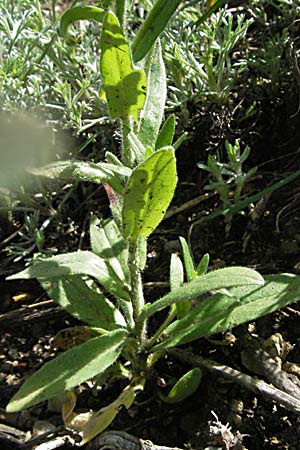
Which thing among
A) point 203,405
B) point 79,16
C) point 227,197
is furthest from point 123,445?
point 79,16

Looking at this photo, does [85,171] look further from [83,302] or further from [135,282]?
[83,302]

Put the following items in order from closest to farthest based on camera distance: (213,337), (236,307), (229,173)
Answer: (236,307), (213,337), (229,173)

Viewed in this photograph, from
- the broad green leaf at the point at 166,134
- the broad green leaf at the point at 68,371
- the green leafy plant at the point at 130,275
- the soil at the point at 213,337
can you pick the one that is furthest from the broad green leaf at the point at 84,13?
the soil at the point at 213,337

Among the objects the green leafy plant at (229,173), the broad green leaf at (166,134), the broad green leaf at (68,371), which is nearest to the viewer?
the broad green leaf at (68,371)

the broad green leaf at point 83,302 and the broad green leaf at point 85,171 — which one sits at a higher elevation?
the broad green leaf at point 85,171

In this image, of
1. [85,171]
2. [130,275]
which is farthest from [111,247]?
[85,171]

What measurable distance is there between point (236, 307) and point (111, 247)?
1.30 ft

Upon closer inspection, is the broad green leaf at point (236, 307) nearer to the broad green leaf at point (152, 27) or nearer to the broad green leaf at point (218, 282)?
the broad green leaf at point (218, 282)

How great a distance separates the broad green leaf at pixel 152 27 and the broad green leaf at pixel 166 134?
0.54ft

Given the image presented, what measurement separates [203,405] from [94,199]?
94 cm

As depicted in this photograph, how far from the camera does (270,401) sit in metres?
1.65

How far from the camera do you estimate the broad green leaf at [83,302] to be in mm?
1703

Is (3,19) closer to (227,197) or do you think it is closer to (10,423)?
(227,197)

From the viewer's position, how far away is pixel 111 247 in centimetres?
176
